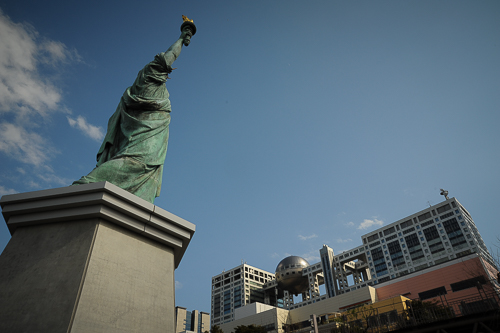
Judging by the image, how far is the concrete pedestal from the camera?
18.6 feet

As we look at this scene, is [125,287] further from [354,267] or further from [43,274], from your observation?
[354,267]

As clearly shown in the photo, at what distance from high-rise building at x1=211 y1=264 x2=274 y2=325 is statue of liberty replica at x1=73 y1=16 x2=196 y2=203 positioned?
242 feet

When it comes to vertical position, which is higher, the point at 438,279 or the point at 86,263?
the point at 438,279

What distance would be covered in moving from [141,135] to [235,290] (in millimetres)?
77549

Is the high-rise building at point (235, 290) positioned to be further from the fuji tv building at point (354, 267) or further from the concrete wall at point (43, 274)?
the concrete wall at point (43, 274)

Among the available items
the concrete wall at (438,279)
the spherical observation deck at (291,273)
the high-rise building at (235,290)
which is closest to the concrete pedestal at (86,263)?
the concrete wall at (438,279)

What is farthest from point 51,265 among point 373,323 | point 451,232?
point 451,232

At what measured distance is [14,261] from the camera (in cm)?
624

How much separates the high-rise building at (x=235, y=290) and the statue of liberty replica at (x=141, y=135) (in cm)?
7368

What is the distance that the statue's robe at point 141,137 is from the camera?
8703 millimetres

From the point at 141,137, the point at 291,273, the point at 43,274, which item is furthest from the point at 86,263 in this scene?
the point at 291,273

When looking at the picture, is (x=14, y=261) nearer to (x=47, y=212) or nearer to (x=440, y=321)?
(x=47, y=212)

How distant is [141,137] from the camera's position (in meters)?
9.71

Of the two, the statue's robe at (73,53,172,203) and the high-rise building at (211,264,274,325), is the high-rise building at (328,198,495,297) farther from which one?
the statue's robe at (73,53,172,203)
